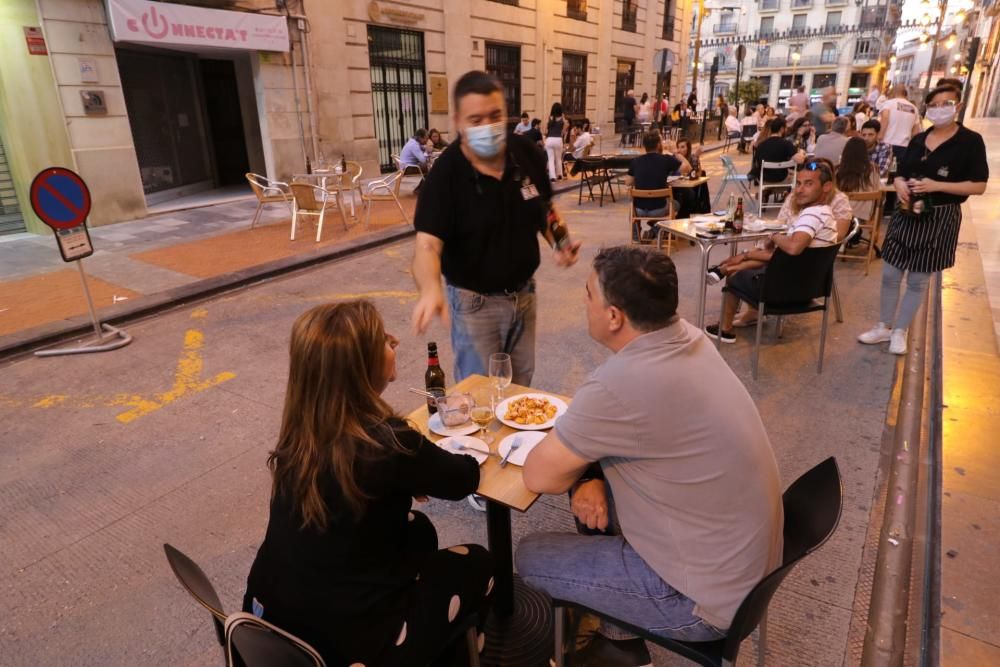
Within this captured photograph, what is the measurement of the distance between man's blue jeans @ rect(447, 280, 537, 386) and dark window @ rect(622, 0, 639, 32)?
2322 cm

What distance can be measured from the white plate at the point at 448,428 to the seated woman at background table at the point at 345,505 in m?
0.46

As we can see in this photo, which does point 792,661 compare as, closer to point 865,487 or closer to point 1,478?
point 865,487

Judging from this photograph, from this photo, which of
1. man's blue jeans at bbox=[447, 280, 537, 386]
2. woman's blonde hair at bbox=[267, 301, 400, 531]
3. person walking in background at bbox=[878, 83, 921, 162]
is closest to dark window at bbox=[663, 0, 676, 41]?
person walking in background at bbox=[878, 83, 921, 162]

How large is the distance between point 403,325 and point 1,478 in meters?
2.93

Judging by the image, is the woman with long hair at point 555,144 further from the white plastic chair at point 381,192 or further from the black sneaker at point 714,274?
the black sneaker at point 714,274

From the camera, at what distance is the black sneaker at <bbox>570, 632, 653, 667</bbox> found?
201 cm

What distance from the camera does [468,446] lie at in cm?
202

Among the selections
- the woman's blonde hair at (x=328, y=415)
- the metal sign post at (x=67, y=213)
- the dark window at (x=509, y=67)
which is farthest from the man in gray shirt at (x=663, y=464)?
the dark window at (x=509, y=67)

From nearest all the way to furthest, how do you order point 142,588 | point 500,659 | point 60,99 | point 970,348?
point 500,659 < point 142,588 < point 970,348 < point 60,99

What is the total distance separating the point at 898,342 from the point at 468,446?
400cm

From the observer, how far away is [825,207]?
4.11 meters

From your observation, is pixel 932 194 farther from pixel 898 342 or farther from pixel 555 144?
pixel 555 144

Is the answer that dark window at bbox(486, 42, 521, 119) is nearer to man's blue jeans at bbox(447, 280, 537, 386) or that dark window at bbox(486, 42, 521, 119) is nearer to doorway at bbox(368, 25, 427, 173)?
doorway at bbox(368, 25, 427, 173)

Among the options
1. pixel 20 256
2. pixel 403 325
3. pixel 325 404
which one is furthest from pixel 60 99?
pixel 325 404
